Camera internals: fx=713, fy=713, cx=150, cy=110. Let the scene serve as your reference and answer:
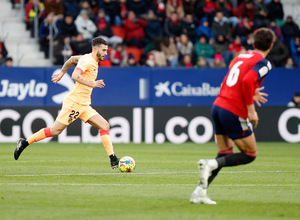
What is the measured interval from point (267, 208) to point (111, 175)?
14.0ft

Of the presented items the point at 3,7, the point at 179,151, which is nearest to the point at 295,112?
the point at 179,151

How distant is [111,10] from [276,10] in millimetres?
6980

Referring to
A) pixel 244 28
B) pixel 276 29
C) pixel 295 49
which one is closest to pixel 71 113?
pixel 244 28

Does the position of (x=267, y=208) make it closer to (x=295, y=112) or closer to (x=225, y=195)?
(x=225, y=195)

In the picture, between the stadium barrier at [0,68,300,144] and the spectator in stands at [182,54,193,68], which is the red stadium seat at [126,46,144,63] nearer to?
the stadium barrier at [0,68,300,144]

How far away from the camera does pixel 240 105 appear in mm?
8188

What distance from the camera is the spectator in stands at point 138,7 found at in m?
26.8

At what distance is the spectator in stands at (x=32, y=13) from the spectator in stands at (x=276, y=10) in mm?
9201

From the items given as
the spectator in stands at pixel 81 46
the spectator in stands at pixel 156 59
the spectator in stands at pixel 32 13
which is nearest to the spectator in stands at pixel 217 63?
the spectator in stands at pixel 156 59

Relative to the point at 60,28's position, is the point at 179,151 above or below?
below

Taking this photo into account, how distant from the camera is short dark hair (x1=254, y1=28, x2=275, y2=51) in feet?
26.9

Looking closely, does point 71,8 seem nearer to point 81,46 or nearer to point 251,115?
point 81,46

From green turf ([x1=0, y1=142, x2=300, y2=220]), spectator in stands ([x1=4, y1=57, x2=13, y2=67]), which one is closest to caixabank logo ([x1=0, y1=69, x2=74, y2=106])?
spectator in stands ([x1=4, y1=57, x2=13, y2=67])

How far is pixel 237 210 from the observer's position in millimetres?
7715
